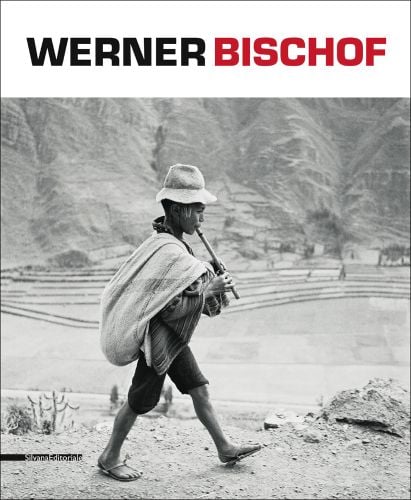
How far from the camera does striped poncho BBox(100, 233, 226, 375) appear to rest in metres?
2.89

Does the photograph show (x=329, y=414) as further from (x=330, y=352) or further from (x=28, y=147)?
(x=28, y=147)

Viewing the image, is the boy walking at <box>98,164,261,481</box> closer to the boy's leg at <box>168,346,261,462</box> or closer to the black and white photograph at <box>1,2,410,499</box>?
the boy's leg at <box>168,346,261,462</box>

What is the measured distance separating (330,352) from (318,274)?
7.45 meters

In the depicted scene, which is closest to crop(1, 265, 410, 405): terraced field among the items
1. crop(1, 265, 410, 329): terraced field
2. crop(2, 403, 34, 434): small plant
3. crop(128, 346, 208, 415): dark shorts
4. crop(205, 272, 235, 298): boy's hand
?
crop(1, 265, 410, 329): terraced field

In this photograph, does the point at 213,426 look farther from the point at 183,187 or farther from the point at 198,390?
the point at 183,187

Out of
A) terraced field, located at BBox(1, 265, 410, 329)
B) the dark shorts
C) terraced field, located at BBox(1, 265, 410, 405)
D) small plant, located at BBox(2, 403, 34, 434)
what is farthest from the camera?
terraced field, located at BBox(1, 265, 410, 329)

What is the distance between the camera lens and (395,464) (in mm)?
3906

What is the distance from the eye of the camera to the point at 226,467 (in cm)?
360

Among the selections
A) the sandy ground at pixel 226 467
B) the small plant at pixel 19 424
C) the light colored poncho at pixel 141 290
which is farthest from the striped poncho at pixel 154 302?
the small plant at pixel 19 424

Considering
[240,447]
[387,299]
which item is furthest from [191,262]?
[387,299]

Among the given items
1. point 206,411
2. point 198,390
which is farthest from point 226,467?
point 198,390

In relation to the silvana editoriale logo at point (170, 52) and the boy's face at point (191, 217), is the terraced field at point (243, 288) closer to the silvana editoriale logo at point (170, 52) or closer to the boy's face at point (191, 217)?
the silvana editoriale logo at point (170, 52)

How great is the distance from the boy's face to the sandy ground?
139cm

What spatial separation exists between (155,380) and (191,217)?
81 centimetres
